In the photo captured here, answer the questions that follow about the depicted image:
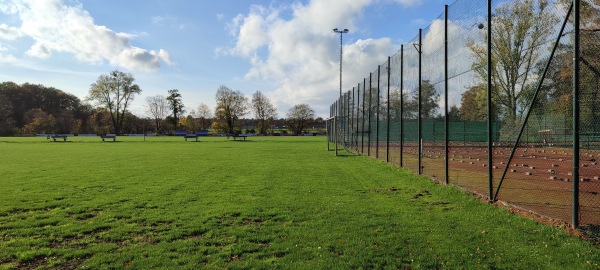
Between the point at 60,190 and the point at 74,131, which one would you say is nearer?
the point at 60,190

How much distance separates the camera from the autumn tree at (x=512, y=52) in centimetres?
641

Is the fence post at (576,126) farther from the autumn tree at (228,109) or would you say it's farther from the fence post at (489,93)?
the autumn tree at (228,109)

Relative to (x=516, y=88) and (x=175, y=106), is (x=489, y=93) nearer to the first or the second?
(x=516, y=88)

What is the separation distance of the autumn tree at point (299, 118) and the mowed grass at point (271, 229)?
6646 cm

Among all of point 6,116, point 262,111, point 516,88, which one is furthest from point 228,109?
point 516,88

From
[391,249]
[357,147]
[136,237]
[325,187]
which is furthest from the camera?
[357,147]

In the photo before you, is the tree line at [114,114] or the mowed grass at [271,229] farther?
the tree line at [114,114]

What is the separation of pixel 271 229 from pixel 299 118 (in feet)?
230

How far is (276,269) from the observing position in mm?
3531

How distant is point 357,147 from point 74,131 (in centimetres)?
7121

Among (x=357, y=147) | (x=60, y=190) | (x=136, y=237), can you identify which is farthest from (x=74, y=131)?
(x=136, y=237)

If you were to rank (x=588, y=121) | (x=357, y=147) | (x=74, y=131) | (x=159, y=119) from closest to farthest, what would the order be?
(x=588, y=121) → (x=357, y=147) → (x=74, y=131) → (x=159, y=119)

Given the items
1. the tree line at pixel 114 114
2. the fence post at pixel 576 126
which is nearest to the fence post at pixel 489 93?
the fence post at pixel 576 126

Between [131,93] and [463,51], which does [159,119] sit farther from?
[463,51]
